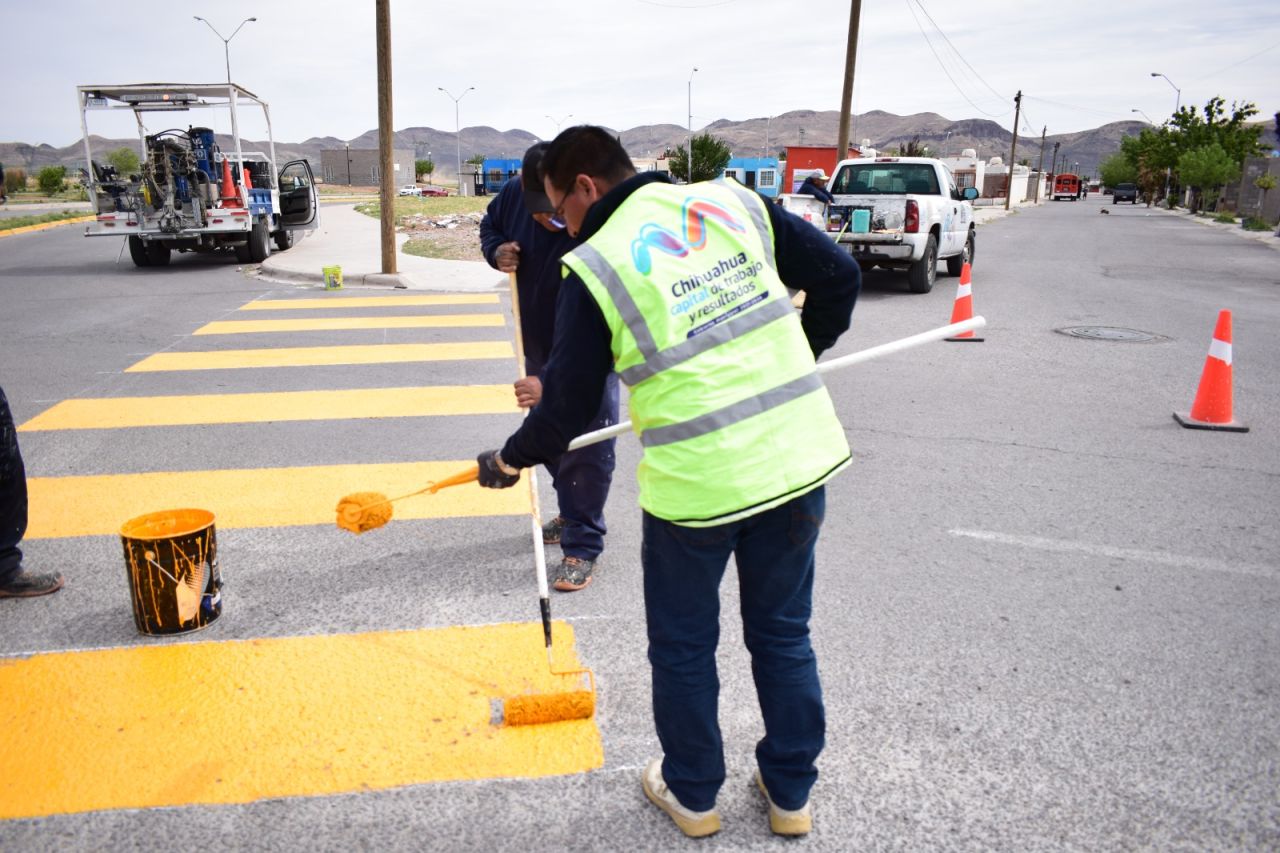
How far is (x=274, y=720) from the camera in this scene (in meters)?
3.03

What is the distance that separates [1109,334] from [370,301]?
9149 mm

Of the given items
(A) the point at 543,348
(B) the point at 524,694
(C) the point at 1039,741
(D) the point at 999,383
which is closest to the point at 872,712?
(C) the point at 1039,741

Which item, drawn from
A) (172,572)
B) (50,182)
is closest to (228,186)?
(172,572)

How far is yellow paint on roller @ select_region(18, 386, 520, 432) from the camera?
6.64m

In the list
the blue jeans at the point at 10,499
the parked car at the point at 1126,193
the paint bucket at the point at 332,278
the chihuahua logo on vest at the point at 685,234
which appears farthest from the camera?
the parked car at the point at 1126,193

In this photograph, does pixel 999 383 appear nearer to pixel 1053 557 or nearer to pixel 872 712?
A: pixel 1053 557

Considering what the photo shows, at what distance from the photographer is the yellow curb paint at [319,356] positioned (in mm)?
8461

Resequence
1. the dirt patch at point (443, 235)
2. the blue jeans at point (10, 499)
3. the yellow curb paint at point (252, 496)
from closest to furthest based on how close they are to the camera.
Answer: the blue jeans at point (10, 499)
the yellow curb paint at point (252, 496)
the dirt patch at point (443, 235)

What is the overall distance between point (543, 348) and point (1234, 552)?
345 centimetres

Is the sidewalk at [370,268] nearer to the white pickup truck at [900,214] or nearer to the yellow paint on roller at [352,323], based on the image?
the yellow paint on roller at [352,323]

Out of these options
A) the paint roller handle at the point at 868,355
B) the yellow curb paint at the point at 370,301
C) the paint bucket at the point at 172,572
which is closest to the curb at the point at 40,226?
the yellow curb paint at the point at 370,301

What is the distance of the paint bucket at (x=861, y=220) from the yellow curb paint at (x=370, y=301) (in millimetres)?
5335

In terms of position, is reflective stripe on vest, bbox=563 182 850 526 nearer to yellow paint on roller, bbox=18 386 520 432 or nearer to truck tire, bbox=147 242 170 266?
yellow paint on roller, bbox=18 386 520 432

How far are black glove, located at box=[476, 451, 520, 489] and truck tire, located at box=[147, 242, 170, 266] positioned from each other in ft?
53.1
